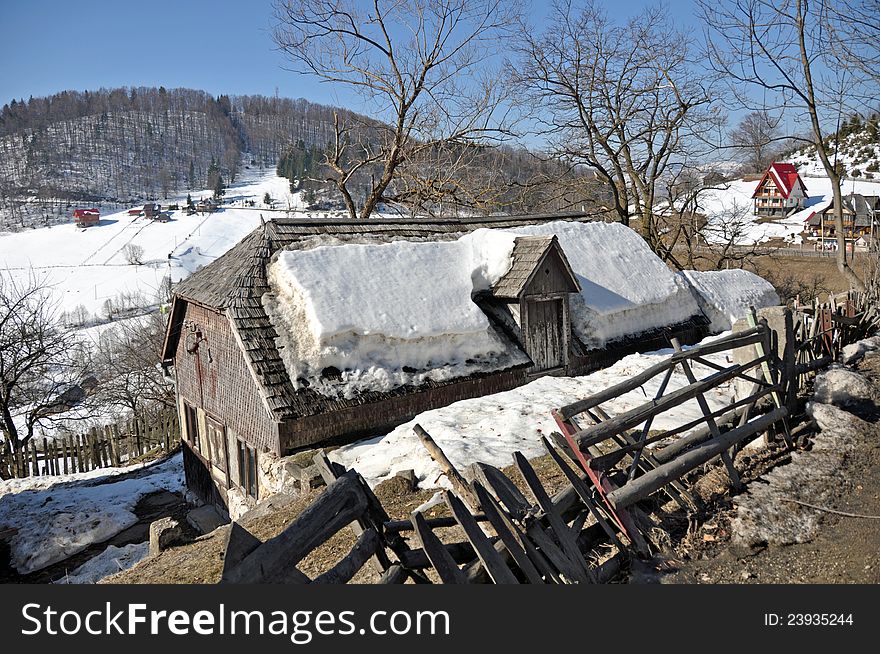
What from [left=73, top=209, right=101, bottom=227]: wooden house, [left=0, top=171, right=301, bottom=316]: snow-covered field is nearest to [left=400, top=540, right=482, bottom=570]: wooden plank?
[left=0, top=171, right=301, bottom=316]: snow-covered field

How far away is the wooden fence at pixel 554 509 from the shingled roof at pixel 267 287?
3.73 metres

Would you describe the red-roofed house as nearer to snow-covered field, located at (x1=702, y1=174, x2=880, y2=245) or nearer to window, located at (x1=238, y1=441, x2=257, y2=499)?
snow-covered field, located at (x1=702, y1=174, x2=880, y2=245)

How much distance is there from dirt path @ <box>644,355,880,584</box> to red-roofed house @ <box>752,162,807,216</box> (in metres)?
72.6

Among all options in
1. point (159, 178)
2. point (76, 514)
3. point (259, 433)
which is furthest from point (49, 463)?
point (159, 178)

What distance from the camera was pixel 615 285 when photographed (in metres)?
14.9

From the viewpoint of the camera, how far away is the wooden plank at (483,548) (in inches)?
169

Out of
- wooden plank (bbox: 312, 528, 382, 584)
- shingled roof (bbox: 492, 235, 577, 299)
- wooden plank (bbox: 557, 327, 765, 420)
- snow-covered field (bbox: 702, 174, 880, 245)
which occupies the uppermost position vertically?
snow-covered field (bbox: 702, 174, 880, 245)

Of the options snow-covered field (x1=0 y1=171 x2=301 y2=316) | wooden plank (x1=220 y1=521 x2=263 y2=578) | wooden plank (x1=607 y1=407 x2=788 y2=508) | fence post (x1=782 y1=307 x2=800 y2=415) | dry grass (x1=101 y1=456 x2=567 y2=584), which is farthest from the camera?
snow-covered field (x1=0 y1=171 x2=301 y2=316)

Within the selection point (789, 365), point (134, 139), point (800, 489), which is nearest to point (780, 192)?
point (789, 365)

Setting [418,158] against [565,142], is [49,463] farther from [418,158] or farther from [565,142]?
[565,142]

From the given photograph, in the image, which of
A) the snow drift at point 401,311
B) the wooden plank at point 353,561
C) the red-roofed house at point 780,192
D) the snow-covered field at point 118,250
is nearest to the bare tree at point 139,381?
the snow drift at point 401,311

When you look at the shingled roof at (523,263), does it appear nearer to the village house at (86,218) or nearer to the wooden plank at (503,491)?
the wooden plank at (503,491)

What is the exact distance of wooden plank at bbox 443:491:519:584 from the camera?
4293 mm

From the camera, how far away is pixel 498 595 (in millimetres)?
4133
